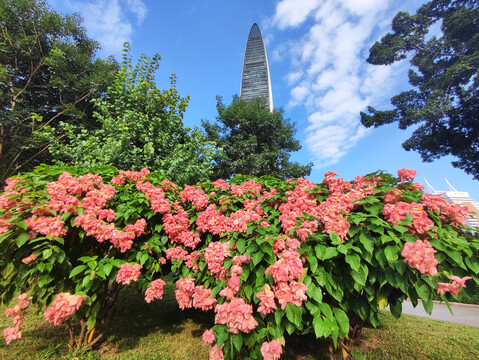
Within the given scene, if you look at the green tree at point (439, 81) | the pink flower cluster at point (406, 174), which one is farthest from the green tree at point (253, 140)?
the pink flower cluster at point (406, 174)

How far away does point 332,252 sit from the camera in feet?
4.96

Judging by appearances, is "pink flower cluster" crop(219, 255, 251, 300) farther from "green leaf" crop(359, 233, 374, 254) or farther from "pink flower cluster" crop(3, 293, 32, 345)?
"pink flower cluster" crop(3, 293, 32, 345)

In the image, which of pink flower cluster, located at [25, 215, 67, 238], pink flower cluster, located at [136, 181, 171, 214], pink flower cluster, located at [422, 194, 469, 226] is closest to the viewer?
pink flower cluster, located at [422, 194, 469, 226]

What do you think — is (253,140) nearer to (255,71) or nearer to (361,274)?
(361,274)

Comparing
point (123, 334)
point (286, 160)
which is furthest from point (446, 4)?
point (123, 334)

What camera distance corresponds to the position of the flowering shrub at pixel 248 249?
1.46 meters

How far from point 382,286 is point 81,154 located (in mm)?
5997

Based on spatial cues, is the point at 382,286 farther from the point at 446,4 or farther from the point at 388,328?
the point at 446,4

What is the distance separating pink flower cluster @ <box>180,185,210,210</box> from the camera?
97.8 inches

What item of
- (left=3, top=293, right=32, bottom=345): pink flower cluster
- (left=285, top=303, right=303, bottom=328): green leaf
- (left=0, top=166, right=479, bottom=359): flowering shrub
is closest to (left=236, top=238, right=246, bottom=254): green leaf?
(left=0, top=166, right=479, bottom=359): flowering shrub

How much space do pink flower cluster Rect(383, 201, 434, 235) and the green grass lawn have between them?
6.36 ft

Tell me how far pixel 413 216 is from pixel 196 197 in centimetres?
204

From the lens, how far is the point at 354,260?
4.78ft

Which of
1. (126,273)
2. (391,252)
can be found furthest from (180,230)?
(391,252)
